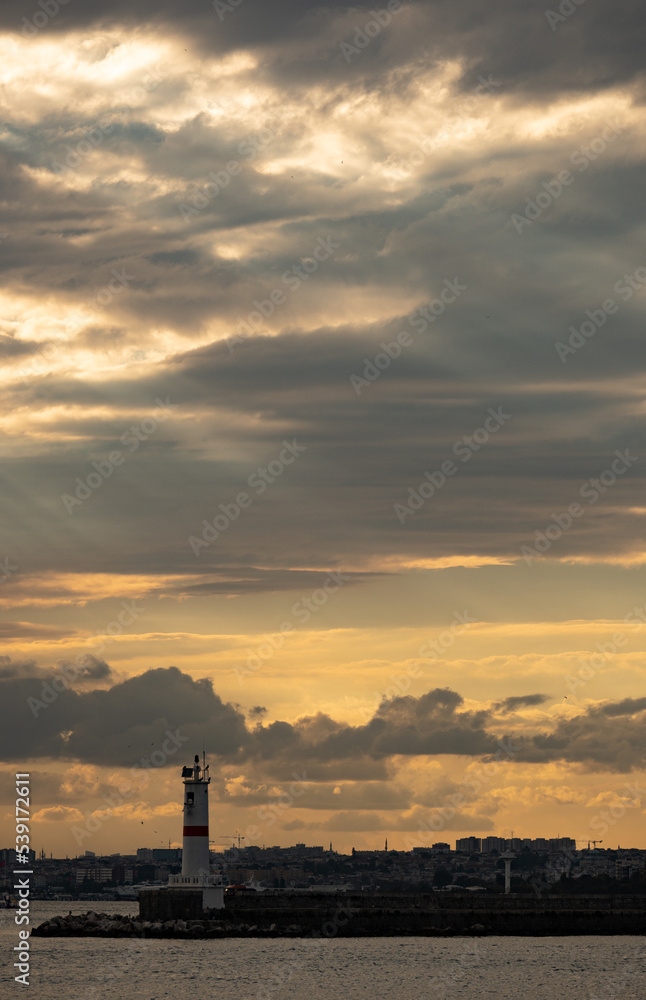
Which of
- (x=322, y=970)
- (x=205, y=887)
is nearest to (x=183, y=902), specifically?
(x=205, y=887)

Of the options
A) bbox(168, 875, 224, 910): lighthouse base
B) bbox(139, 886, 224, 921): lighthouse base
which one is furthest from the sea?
bbox(168, 875, 224, 910): lighthouse base

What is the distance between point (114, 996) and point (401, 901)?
3629 centimetres

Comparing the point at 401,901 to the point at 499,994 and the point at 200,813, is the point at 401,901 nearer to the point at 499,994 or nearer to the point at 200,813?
the point at 200,813

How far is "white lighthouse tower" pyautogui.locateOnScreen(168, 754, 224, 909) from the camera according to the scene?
9050cm

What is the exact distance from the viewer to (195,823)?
9150cm

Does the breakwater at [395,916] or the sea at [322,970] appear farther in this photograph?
the breakwater at [395,916]

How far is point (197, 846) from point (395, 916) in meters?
17.7

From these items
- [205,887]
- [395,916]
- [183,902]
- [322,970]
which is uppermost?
[205,887]

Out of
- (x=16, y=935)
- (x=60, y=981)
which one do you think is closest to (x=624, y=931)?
(x=60, y=981)

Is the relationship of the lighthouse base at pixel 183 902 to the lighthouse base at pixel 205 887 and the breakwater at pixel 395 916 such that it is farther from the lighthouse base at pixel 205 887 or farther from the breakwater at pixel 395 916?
the breakwater at pixel 395 916

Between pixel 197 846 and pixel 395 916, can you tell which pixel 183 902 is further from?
pixel 395 916

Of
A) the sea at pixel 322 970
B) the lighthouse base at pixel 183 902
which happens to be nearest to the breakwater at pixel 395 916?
the lighthouse base at pixel 183 902

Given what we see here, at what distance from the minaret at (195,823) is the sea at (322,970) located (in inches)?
231

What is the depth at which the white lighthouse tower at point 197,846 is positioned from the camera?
9050 centimetres
